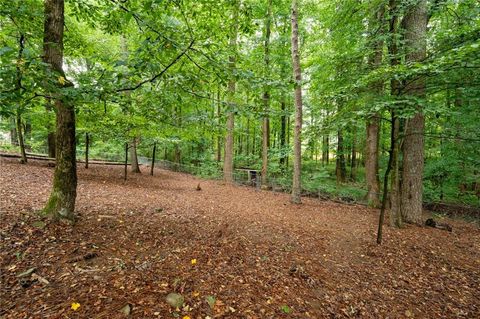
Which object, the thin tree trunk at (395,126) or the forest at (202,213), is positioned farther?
the thin tree trunk at (395,126)

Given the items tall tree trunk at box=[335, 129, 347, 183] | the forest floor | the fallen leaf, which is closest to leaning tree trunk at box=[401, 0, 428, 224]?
the forest floor

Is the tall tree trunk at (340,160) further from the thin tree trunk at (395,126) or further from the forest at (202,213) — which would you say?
the thin tree trunk at (395,126)

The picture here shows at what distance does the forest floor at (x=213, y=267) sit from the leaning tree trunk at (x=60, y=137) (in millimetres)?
326

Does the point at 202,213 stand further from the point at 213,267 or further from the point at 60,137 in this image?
the point at 60,137

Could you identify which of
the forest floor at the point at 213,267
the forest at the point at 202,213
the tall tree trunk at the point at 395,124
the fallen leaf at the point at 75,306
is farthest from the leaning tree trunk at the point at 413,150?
the fallen leaf at the point at 75,306

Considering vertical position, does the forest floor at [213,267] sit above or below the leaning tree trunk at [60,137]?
below

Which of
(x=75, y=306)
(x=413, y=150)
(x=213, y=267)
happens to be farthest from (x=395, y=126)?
(x=75, y=306)

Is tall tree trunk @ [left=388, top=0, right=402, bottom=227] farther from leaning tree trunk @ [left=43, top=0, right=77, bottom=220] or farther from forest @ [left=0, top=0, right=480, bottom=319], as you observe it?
leaning tree trunk @ [left=43, top=0, right=77, bottom=220]

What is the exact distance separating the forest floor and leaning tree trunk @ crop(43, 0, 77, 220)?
33 cm

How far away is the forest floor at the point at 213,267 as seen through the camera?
8.23 ft

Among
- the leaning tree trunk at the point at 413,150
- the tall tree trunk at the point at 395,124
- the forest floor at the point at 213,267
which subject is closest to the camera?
the forest floor at the point at 213,267

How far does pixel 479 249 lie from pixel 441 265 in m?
2.09

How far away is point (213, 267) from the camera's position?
337cm

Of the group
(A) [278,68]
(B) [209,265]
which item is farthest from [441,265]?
(A) [278,68]
